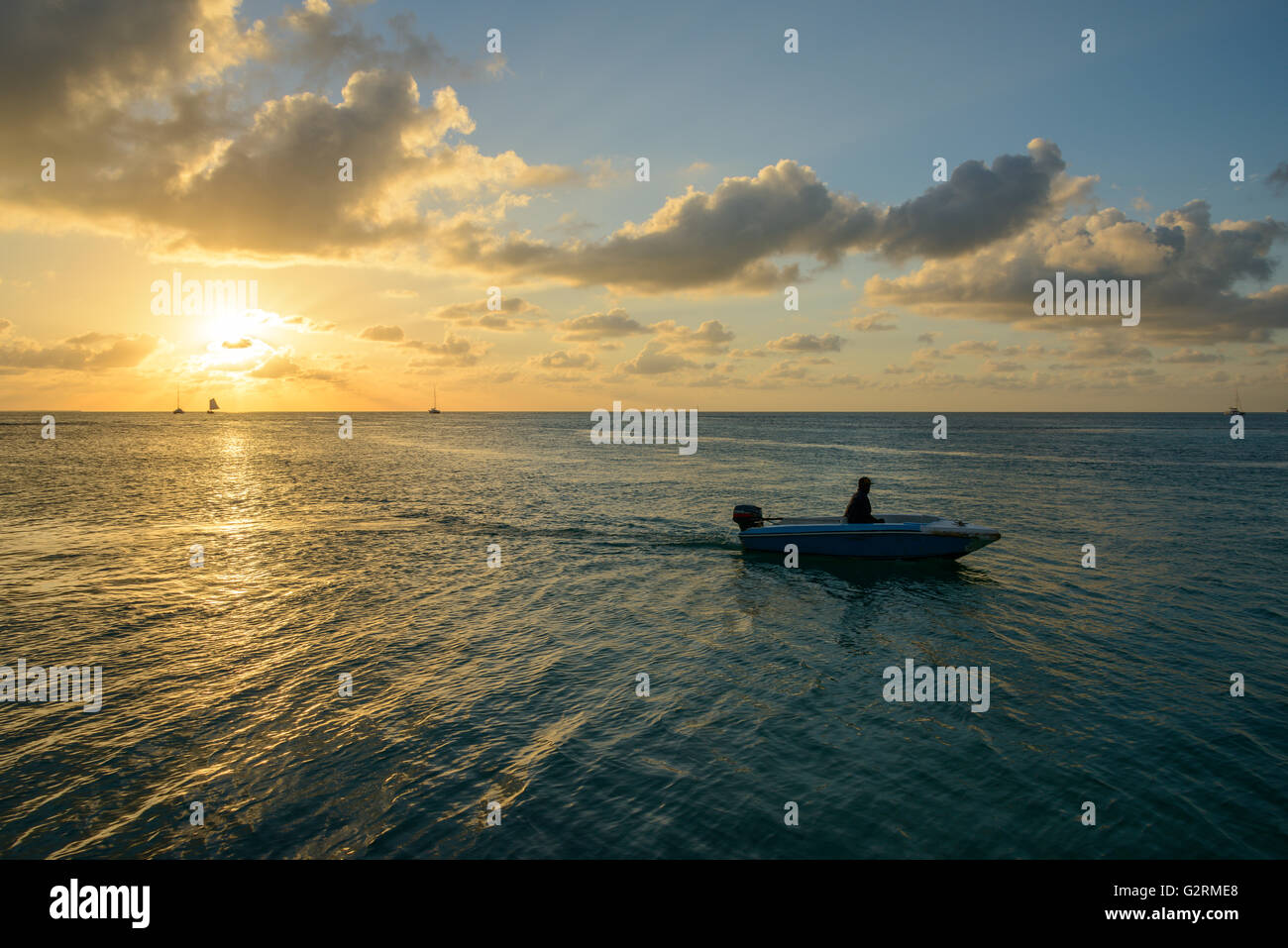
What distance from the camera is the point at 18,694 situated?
1485cm

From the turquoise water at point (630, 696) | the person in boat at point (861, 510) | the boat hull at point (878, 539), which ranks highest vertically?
the person in boat at point (861, 510)

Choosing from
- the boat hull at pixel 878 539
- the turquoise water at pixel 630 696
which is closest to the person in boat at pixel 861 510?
the boat hull at pixel 878 539

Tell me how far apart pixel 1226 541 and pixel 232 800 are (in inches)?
1636

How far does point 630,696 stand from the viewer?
49.1 feet

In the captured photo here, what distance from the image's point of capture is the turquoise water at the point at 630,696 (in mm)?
10156

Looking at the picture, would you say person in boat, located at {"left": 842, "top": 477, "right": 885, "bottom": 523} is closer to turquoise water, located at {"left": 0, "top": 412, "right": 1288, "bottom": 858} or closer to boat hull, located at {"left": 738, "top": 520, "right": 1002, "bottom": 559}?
boat hull, located at {"left": 738, "top": 520, "right": 1002, "bottom": 559}

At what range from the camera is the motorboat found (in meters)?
27.0

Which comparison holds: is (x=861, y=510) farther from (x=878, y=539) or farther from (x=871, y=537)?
(x=878, y=539)

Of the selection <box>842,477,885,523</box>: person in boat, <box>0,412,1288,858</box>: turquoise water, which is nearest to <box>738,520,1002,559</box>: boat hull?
<box>842,477,885,523</box>: person in boat

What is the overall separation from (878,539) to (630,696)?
1681 cm

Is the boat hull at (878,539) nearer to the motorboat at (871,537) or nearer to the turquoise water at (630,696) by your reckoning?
the motorboat at (871,537)

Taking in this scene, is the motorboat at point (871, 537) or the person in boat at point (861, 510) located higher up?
the person in boat at point (861, 510)

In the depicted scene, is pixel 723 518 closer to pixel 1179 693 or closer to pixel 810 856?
pixel 1179 693
